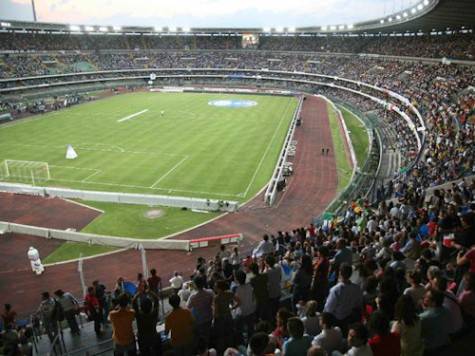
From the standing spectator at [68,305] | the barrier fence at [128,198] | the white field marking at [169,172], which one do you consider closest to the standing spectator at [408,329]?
the standing spectator at [68,305]

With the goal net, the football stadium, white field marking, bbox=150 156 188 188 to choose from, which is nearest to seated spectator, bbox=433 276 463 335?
the football stadium

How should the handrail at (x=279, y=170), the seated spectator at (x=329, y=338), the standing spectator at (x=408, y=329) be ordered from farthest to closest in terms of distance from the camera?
the handrail at (x=279, y=170)
the seated spectator at (x=329, y=338)
the standing spectator at (x=408, y=329)

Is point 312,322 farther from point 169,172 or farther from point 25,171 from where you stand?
point 25,171

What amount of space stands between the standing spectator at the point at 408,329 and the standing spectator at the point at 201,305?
10.2 ft

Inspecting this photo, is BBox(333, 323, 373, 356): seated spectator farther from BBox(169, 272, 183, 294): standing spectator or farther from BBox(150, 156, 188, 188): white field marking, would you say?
BBox(150, 156, 188, 188): white field marking

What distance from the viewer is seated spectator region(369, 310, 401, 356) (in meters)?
5.39

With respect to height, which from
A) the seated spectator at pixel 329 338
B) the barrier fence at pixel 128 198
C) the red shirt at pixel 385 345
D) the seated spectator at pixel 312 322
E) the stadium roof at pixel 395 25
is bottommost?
the barrier fence at pixel 128 198

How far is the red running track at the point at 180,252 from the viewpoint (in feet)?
61.4

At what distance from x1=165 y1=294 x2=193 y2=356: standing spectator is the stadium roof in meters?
35.2

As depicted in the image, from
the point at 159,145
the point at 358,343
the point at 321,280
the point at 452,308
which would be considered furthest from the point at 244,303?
the point at 159,145

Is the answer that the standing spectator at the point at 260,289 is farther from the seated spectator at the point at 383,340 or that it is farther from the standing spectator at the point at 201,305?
the seated spectator at the point at 383,340

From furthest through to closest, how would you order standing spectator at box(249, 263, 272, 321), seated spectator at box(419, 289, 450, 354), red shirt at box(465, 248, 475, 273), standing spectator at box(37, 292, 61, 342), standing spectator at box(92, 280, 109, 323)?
1. standing spectator at box(92, 280, 109, 323)
2. standing spectator at box(37, 292, 61, 342)
3. standing spectator at box(249, 263, 272, 321)
4. red shirt at box(465, 248, 475, 273)
5. seated spectator at box(419, 289, 450, 354)

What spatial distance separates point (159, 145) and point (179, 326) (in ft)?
119

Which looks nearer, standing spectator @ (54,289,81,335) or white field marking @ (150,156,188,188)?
standing spectator @ (54,289,81,335)
